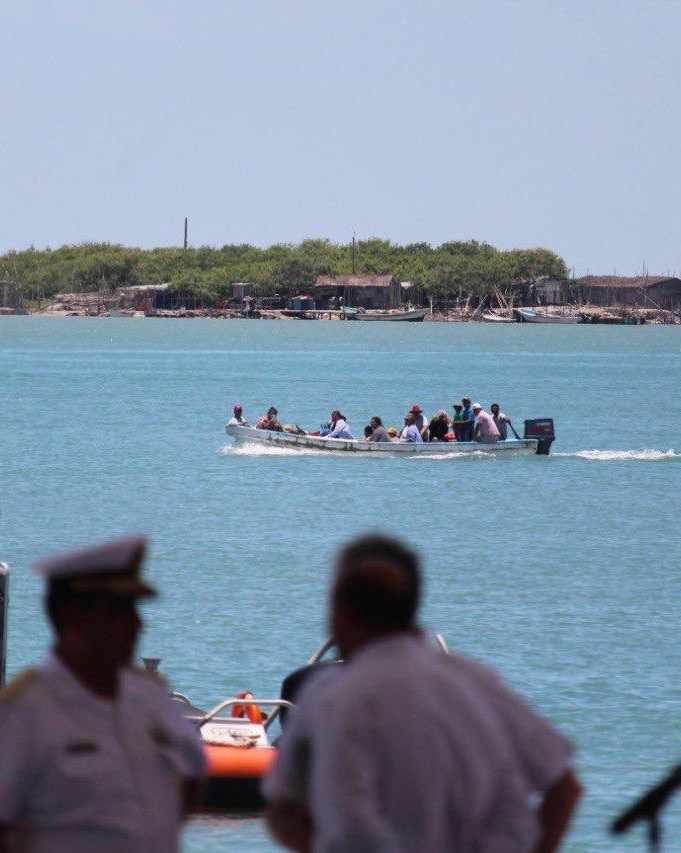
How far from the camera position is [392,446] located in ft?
130

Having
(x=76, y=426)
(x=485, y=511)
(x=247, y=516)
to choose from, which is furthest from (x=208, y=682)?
(x=76, y=426)

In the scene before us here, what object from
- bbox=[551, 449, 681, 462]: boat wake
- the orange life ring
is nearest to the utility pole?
the orange life ring

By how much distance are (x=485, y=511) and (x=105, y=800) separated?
3130cm

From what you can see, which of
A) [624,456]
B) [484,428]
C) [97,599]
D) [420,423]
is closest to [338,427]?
[420,423]

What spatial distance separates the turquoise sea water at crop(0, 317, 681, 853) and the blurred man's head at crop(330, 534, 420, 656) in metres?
8.15

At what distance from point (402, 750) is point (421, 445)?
35189mm

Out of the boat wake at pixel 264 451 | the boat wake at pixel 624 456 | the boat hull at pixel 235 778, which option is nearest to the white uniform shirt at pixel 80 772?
the boat hull at pixel 235 778

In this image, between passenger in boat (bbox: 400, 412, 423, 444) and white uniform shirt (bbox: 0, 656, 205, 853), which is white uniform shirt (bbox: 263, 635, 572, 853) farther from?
passenger in boat (bbox: 400, 412, 423, 444)

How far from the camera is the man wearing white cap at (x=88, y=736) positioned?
3.56 metres

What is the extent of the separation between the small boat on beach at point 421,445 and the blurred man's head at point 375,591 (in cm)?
3396

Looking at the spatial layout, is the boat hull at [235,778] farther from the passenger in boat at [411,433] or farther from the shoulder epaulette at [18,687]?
the passenger in boat at [411,433]

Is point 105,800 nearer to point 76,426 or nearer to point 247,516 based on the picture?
point 247,516

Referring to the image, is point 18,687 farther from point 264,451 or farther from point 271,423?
point 264,451

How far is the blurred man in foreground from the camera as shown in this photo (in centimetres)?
363
